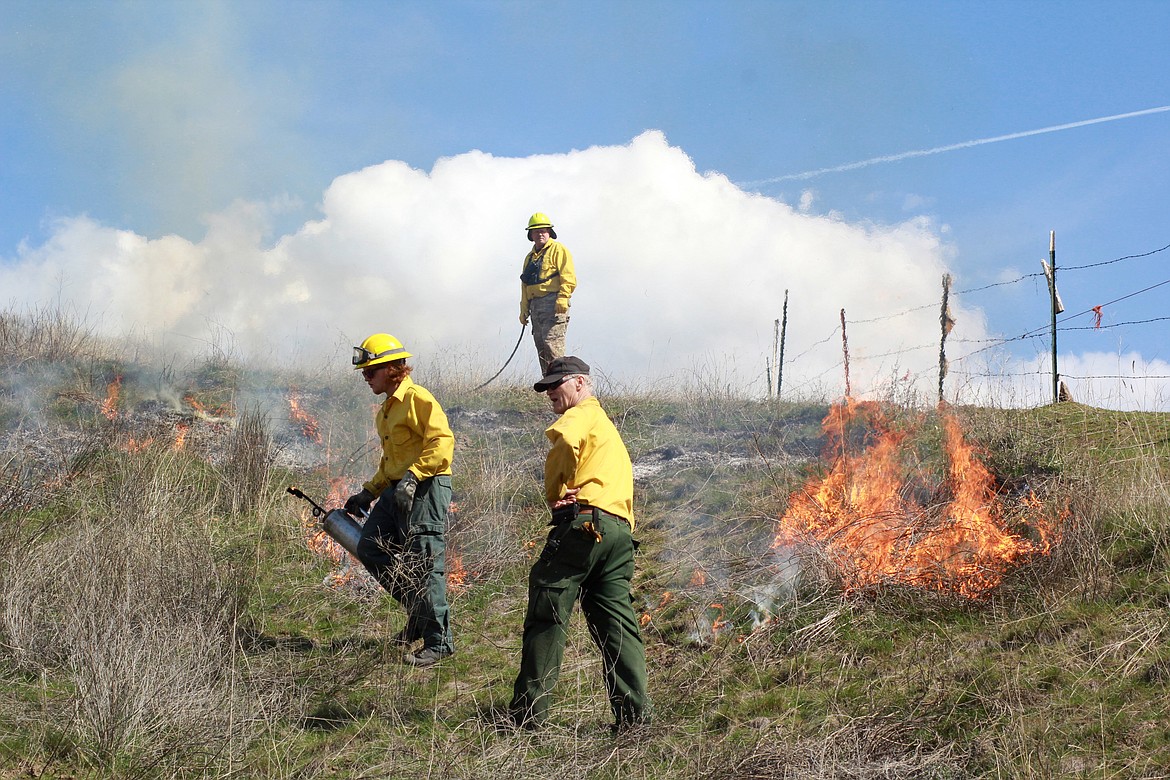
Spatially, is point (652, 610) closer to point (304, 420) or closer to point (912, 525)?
point (912, 525)

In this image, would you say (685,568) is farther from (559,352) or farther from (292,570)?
(559,352)

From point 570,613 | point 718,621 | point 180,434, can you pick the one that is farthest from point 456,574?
point 180,434

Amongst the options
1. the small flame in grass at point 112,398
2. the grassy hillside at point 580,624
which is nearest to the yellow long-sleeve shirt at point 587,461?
the grassy hillside at point 580,624

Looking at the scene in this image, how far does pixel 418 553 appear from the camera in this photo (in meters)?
5.56

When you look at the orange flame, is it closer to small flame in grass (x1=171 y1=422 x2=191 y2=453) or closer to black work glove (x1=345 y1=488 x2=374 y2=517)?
black work glove (x1=345 y1=488 x2=374 y2=517)

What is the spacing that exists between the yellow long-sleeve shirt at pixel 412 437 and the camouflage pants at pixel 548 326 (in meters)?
4.49

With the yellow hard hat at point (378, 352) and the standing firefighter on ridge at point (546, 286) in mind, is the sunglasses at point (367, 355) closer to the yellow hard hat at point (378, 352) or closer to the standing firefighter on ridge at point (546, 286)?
the yellow hard hat at point (378, 352)

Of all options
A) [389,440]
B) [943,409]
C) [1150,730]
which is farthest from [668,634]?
[943,409]

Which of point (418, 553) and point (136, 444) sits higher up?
point (136, 444)

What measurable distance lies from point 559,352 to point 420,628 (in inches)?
201

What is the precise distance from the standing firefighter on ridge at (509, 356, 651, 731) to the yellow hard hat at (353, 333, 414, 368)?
1.52 meters

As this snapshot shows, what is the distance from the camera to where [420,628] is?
5.73 m

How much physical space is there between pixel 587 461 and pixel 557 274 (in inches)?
232

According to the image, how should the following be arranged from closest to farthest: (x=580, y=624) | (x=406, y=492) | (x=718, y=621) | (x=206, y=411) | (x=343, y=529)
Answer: (x=406, y=492)
(x=343, y=529)
(x=718, y=621)
(x=580, y=624)
(x=206, y=411)
